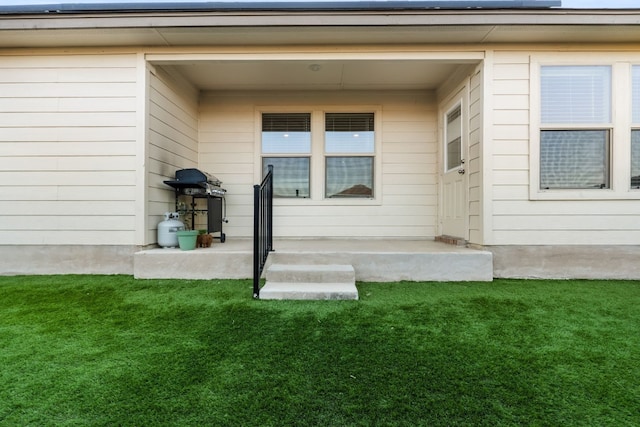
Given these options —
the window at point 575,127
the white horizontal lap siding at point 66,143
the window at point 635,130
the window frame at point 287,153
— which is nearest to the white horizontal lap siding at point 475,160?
the window at point 575,127

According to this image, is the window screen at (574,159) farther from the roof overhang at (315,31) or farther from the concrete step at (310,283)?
the concrete step at (310,283)

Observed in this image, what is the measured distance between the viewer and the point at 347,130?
15.1 feet

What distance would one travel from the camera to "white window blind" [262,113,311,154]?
15.1 feet

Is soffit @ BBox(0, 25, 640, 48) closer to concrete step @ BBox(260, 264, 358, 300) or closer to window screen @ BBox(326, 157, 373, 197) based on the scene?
window screen @ BBox(326, 157, 373, 197)

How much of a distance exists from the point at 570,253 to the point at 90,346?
13.6 feet

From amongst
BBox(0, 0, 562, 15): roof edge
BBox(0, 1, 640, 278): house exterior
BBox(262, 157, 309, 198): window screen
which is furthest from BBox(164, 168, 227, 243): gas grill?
BBox(0, 0, 562, 15): roof edge

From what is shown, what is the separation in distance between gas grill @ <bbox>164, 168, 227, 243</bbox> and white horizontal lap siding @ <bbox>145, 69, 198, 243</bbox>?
15 cm

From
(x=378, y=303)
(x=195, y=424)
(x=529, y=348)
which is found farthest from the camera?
(x=378, y=303)

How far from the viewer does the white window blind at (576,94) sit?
329 centimetres

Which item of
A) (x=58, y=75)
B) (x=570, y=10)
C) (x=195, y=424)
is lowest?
(x=195, y=424)

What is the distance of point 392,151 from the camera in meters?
4.54

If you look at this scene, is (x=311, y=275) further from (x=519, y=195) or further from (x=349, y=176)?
(x=519, y=195)

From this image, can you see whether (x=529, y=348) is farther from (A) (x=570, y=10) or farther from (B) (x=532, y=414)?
(A) (x=570, y=10)

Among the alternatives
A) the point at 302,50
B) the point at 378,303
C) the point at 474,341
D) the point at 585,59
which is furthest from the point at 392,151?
the point at 474,341
